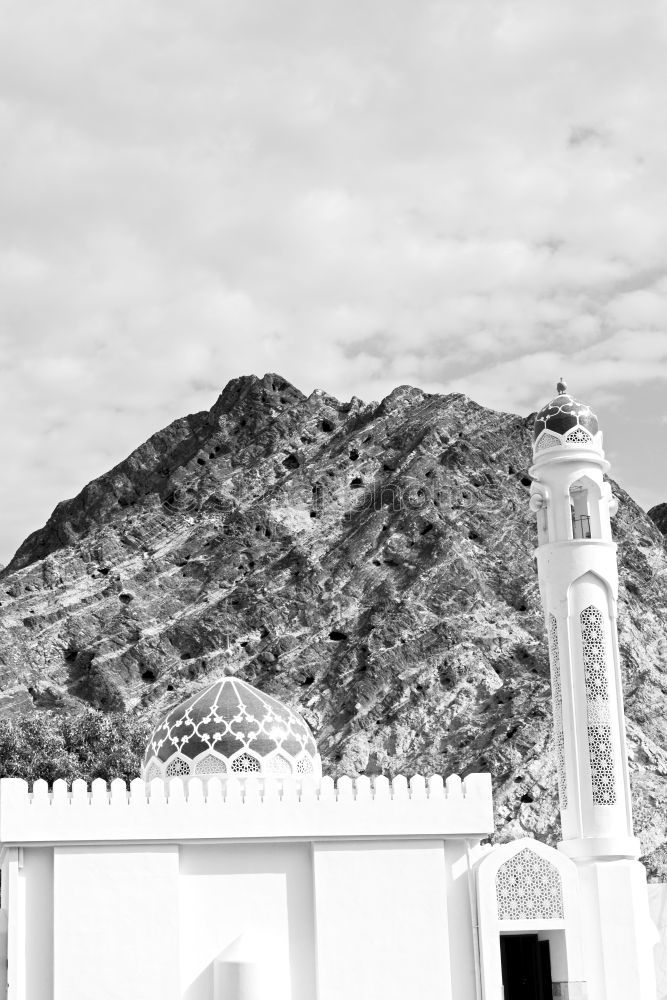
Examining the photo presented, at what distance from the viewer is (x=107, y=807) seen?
45.3 ft

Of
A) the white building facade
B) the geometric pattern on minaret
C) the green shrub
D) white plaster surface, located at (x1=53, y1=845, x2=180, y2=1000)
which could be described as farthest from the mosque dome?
the green shrub

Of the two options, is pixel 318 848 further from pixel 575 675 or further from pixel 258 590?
pixel 258 590

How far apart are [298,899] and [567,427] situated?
7159mm

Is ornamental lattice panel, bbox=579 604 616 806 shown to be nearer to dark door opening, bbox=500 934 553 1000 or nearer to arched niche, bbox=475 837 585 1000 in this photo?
arched niche, bbox=475 837 585 1000

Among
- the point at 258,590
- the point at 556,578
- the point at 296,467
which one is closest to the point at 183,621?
the point at 258,590

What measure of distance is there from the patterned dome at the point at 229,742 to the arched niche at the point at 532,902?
9.25 feet

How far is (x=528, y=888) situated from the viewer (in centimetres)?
1420

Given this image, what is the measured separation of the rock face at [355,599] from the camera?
136 ft

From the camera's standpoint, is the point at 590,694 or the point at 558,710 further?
the point at 558,710

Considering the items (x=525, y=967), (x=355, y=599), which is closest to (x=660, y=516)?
(x=355, y=599)

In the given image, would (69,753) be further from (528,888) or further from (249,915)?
(528,888)

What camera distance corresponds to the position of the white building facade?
44.1 feet

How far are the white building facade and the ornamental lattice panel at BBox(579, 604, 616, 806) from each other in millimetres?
1096

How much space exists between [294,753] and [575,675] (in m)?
3.71
